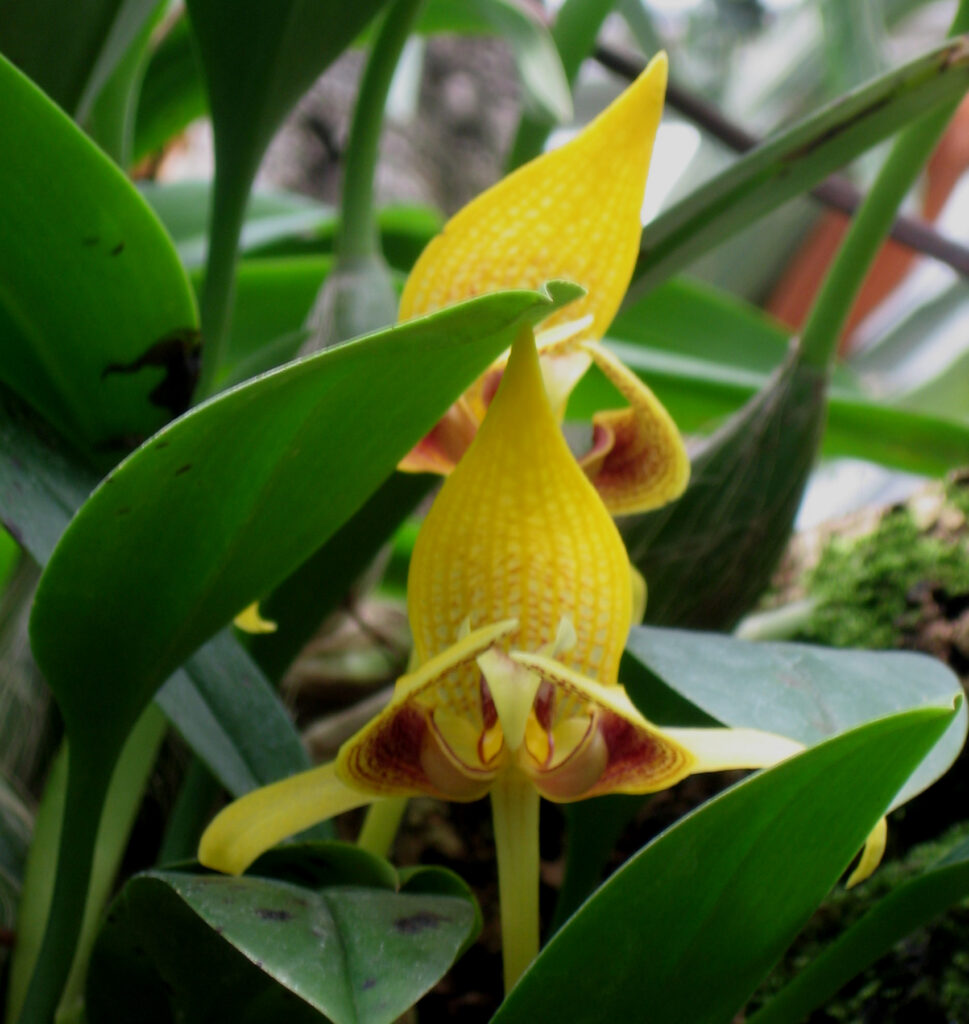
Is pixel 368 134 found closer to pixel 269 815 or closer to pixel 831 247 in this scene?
pixel 269 815

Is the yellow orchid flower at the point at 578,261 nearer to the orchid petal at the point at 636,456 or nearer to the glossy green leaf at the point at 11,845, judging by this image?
the orchid petal at the point at 636,456

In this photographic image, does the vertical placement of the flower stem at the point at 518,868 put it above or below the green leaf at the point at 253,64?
below

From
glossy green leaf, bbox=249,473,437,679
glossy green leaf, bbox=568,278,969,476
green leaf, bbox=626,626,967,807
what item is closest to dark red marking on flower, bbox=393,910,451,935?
green leaf, bbox=626,626,967,807

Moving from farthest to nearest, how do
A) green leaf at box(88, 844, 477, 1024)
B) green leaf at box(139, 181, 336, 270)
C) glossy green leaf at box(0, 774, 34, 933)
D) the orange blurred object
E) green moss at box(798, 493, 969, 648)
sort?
the orange blurred object
green leaf at box(139, 181, 336, 270)
green moss at box(798, 493, 969, 648)
glossy green leaf at box(0, 774, 34, 933)
green leaf at box(88, 844, 477, 1024)

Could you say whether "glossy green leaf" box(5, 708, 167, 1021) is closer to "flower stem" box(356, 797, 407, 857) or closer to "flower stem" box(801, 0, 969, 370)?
"flower stem" box(356, 797, 407, 857)

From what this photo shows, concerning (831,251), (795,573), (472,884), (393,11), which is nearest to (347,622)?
(472,884)

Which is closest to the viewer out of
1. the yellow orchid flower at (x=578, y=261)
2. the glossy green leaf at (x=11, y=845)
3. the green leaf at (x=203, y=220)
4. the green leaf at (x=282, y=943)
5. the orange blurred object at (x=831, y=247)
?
the green leaf at (x=282, y=943)

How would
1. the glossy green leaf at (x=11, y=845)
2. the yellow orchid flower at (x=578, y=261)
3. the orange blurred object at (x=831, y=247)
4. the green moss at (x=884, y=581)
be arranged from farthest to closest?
the orange blurred object at (x=831, y=247) < the green moss at (x=884, y=581) < the glossy green leaf at (x=11, y=845) < the yellow orchid flower at (x=578, y=261)

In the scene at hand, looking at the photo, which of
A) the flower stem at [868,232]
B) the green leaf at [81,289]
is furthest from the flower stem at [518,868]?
the flower stem at [868,232]
